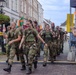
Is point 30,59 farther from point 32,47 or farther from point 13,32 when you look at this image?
point 13,32

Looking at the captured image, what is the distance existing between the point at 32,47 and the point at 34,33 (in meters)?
0.52

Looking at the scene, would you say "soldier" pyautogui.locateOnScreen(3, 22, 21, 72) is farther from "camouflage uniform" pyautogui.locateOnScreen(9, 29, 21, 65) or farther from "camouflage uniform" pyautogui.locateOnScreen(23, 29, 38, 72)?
"camouflage uniform" pyautogui.locateOnScreen(23, 29, 38, 72)

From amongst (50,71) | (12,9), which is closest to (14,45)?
(50,71)

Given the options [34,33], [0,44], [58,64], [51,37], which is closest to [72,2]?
[51,37]

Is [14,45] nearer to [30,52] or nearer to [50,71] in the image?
[30,52]

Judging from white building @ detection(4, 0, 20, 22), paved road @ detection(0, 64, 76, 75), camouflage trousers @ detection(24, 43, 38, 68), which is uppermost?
white building @ detection(4, 0, 20, 22)

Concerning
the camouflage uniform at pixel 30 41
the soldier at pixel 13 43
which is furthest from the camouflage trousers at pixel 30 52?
the soldier at pixel 13 43

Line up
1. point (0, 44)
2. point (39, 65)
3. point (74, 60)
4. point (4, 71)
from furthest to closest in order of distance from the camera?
point (0, 44) < point (74, 60) < point (39, 65) < point (4, 71)

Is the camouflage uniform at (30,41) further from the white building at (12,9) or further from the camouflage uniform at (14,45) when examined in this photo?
the white building at (12,9)

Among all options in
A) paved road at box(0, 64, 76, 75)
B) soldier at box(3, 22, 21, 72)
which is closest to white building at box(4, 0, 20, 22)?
paved road at box(0, 64, 76, 75)

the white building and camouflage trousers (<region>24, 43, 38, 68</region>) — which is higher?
the white building

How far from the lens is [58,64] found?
11.6 m

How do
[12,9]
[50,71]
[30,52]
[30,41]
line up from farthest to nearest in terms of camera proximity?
[12,9] < [50,71] < [30,41] < [30,52]

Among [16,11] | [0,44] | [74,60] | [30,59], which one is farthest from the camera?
[16,11]
